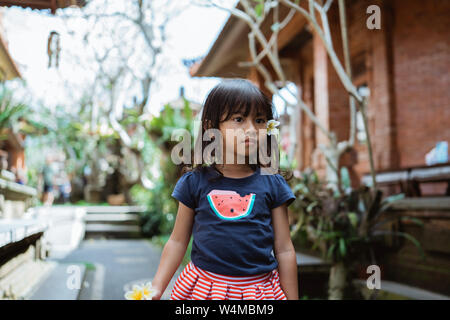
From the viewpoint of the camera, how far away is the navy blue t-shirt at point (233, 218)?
1239 millimetres

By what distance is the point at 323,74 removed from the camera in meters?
5.29

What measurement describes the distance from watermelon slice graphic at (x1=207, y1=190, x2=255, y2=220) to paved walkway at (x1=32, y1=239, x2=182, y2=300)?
1882 millimetres

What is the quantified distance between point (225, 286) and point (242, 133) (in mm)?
464

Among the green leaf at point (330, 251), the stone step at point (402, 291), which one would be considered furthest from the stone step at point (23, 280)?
the stone step at point (402, 291)

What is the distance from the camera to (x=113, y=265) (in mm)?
5547

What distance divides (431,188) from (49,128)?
15.4m

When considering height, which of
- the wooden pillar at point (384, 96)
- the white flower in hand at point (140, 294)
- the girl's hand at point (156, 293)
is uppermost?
the wooden pillar at point (384, 96)

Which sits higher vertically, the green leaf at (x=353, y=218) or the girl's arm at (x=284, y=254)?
the girl's arm at (x=284, y=254)

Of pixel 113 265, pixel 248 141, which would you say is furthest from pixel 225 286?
pixel 113 265

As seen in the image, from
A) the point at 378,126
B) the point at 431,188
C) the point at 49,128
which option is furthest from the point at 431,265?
the point at 49,128

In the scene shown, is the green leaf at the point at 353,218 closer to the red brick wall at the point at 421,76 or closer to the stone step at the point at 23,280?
→ the stone step at the point at 23,280

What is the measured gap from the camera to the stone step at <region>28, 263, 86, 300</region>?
2.74 m

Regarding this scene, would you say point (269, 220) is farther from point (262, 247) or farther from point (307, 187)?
point (307, 187)

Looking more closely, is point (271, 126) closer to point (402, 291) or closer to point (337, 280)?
point (337, 280)
